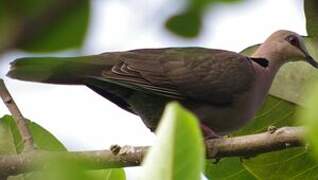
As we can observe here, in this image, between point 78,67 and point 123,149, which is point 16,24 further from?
point 78,67

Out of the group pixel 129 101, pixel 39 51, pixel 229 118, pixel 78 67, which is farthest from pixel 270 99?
pixel 39 51

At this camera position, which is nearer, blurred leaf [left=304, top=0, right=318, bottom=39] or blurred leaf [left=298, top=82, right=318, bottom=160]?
blurred leaf [left=298, top=82, right=318, bottom=160]

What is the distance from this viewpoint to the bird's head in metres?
4.02

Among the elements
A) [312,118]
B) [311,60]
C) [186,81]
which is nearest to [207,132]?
[186,81]

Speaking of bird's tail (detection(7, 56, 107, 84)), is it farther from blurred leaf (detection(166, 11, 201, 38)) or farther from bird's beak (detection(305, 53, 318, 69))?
blurred leaf (detection(166, 11, 201, 38))

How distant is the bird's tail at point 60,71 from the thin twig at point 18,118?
0.39 feet

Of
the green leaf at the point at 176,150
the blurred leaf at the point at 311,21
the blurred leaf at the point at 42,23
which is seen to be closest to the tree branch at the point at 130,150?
the blurred leaf at the point at 311,21

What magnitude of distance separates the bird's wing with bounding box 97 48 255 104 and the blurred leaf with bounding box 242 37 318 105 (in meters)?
0.21

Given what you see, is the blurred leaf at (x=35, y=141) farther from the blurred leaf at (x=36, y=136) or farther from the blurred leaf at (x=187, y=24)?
the blurred leaf at (x=187, y=24)

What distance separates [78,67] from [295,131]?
114cm

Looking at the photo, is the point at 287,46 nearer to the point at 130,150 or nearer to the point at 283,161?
the point at 283,161

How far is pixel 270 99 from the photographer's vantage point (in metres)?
3.29

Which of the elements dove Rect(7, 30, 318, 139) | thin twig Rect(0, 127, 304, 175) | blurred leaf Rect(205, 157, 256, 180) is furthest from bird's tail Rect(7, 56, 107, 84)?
blurred leaf Rect(205, 157, 256, 180)

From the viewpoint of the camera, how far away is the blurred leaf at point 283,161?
296cm
